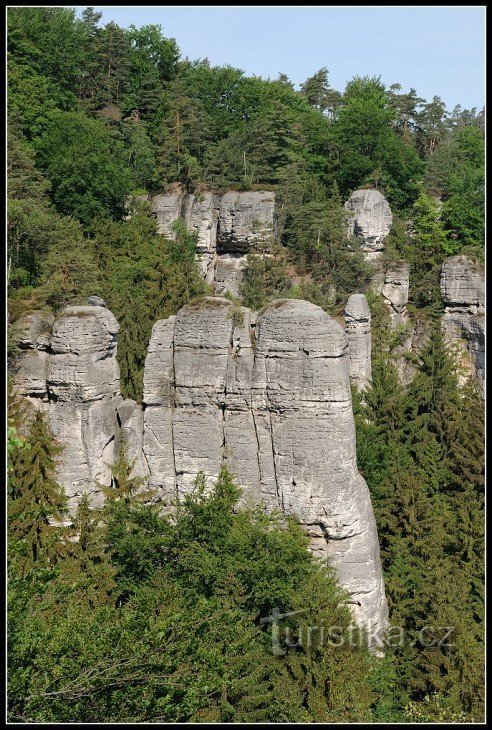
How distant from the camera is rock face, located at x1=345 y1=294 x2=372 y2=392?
34312mm

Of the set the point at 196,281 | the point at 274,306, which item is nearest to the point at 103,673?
the point at 274,306

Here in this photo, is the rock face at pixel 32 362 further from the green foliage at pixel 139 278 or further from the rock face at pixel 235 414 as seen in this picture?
the green foliage at pixel 139 278

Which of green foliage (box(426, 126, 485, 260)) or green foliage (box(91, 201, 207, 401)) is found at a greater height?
green foliage (box(426, 126, 485, 260))

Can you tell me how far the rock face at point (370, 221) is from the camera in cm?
4428

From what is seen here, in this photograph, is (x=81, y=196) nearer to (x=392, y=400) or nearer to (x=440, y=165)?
(x=392, y=400)

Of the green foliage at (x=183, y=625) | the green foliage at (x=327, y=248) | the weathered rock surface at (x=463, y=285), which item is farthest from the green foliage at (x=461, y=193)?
the green foliage at (x=183, y=625)

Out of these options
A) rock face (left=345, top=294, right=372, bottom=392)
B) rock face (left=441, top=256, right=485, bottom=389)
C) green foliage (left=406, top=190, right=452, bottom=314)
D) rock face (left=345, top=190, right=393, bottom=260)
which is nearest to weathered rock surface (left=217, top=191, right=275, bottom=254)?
rock face (left=345, top=190, right=393, bottom=260)

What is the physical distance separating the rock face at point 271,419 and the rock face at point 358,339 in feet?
42.9

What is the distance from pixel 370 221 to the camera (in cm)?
4434

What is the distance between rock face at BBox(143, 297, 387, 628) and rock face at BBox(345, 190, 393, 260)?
23801 mm

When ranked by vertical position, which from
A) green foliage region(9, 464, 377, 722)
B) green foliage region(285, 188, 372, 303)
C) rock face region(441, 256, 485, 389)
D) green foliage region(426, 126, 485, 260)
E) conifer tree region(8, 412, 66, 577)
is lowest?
green foliage region(9, 464, 377, 722)

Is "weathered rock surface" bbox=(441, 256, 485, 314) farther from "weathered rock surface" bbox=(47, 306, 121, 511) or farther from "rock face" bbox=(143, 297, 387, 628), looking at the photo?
"weathered rock surface" bbox=(47, 306, 121, 511)

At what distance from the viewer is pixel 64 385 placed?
20.9 m

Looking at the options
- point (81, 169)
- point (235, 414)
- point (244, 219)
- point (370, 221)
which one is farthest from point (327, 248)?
point (235, 414)
